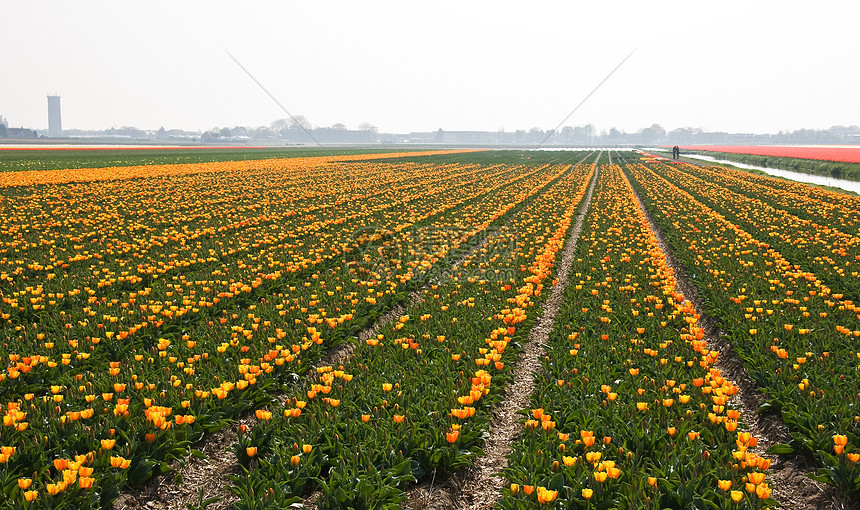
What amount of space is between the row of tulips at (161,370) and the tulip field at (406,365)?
0.10ft

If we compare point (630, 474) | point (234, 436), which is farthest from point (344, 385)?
point (630, 474)

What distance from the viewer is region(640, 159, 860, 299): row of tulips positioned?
10.4 metres

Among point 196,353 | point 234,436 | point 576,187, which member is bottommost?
point 234,436

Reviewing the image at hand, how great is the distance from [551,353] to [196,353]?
4.08 metres

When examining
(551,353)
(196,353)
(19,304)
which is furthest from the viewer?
(19,304)

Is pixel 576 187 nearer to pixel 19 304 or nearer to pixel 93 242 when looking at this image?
pixel 93 242

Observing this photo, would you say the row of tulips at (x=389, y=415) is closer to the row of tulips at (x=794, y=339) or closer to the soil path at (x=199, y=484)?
the soil path at (x=199, y=484)

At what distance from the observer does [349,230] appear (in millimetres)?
15594

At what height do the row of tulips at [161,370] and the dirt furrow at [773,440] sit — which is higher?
the row of tulips at [161,370]

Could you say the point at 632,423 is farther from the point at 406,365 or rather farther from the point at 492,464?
the point at 406,365

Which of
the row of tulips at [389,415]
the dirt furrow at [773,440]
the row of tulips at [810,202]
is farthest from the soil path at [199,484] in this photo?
the row of tulips at [810,202]

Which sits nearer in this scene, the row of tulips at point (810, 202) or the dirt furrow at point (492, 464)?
the dirt furrow at point (492, 464)

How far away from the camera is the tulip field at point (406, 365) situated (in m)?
4.10

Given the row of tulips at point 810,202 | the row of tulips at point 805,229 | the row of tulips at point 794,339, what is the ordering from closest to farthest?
the row of tulips at point 794,339
the row of tulips at point 805,229
the row of tulips at point 810,202
